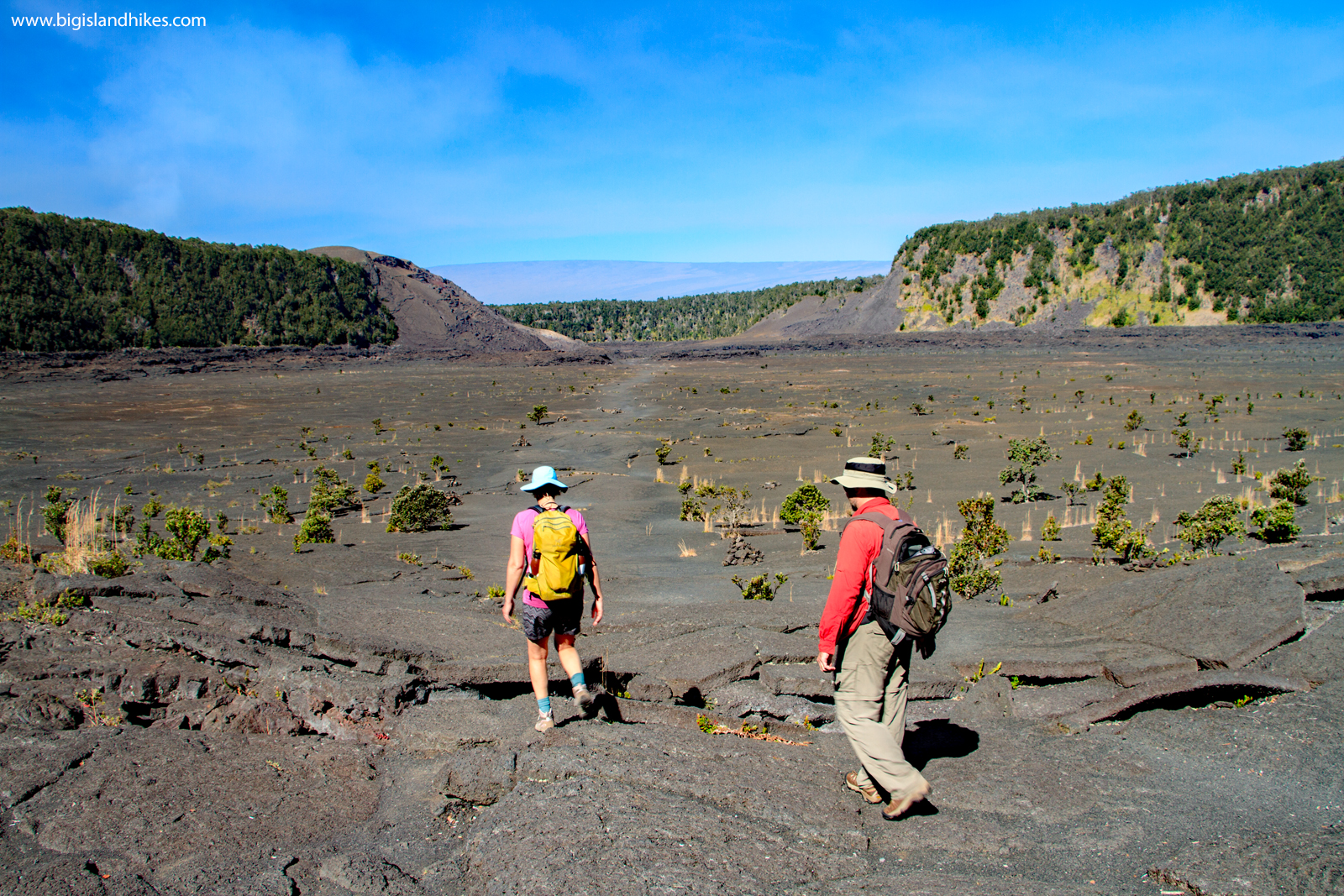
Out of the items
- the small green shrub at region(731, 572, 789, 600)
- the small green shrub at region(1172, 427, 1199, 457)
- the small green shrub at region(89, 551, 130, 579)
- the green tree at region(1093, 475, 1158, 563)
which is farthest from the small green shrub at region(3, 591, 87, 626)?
the small green shrub at region(1172, 427, 1199, 457)

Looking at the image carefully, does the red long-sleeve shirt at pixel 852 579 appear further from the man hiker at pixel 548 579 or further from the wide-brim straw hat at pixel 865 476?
the man hiker at pixel 548 579

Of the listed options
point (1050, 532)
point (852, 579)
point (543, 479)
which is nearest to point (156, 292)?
point (1050, 532)

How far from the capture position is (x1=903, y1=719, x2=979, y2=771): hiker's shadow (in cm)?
466

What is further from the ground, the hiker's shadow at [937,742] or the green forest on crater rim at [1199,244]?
the green forest on crater rim at [1199,244]

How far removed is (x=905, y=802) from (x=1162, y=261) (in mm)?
80541

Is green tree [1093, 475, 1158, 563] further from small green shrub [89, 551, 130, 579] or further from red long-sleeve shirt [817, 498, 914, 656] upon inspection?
small green shrub [89, 551, 130, 579]

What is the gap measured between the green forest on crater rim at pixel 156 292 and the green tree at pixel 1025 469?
3006 inches

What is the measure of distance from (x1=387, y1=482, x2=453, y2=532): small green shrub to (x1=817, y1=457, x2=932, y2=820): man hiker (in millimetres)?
11442

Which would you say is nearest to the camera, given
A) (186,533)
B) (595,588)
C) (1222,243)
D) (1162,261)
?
(595,588)

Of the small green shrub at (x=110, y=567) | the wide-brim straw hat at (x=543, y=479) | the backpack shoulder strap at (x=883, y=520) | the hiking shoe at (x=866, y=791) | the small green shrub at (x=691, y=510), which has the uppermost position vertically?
the wide-brim straw hat at (x=543, y=479)

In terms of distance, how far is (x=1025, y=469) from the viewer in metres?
16.4

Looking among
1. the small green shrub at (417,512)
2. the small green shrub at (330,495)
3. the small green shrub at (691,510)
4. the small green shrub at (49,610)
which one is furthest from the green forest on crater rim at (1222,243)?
the small green shrub at (49,610)

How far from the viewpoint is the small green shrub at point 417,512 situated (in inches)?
557

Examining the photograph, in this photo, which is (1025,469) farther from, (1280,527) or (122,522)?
(122,522)
